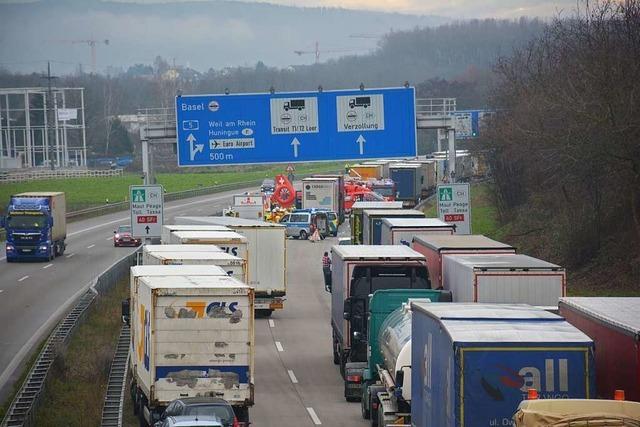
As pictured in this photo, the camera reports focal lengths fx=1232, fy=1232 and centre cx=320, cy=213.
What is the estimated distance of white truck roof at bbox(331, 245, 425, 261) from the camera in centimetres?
2564

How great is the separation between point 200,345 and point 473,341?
7.97 m

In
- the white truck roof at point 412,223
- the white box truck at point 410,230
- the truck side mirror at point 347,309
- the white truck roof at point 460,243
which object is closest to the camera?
the truck side mirror at point 347,309

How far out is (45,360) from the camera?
2670 centimetres

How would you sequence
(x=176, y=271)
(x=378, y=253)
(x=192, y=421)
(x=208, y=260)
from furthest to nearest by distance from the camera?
(x=208, y=260) < (x=378, y=253) < (x=176, y=271) < (x=192, y=421)

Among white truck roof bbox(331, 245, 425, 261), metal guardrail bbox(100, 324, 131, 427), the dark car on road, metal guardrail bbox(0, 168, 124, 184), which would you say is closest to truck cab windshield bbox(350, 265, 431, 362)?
white truck roof bbox(331, 245, 425, 261)

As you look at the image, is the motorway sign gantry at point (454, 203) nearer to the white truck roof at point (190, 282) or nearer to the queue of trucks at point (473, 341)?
the queue of trucks at point (473, 341)

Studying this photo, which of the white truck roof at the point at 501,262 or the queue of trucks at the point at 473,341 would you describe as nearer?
the queue of trucks at the point at 473,341

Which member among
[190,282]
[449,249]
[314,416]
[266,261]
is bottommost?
[314,416]

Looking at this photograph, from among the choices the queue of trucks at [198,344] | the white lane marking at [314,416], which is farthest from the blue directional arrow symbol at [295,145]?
the queue of trucks at [198,344]

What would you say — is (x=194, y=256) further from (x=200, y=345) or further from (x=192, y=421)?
(x=192, y=421)

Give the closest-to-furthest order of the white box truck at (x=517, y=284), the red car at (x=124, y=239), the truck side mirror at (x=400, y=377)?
the truck side mirror at (x=400, y=377), the white box truck at (x=517, y=284), the red car at (x=124, y=239)

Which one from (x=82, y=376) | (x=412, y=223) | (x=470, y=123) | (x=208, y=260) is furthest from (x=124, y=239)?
(x=82, y=376)

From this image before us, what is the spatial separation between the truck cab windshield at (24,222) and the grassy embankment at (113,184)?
775 inches

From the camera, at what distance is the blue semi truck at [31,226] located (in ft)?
187
